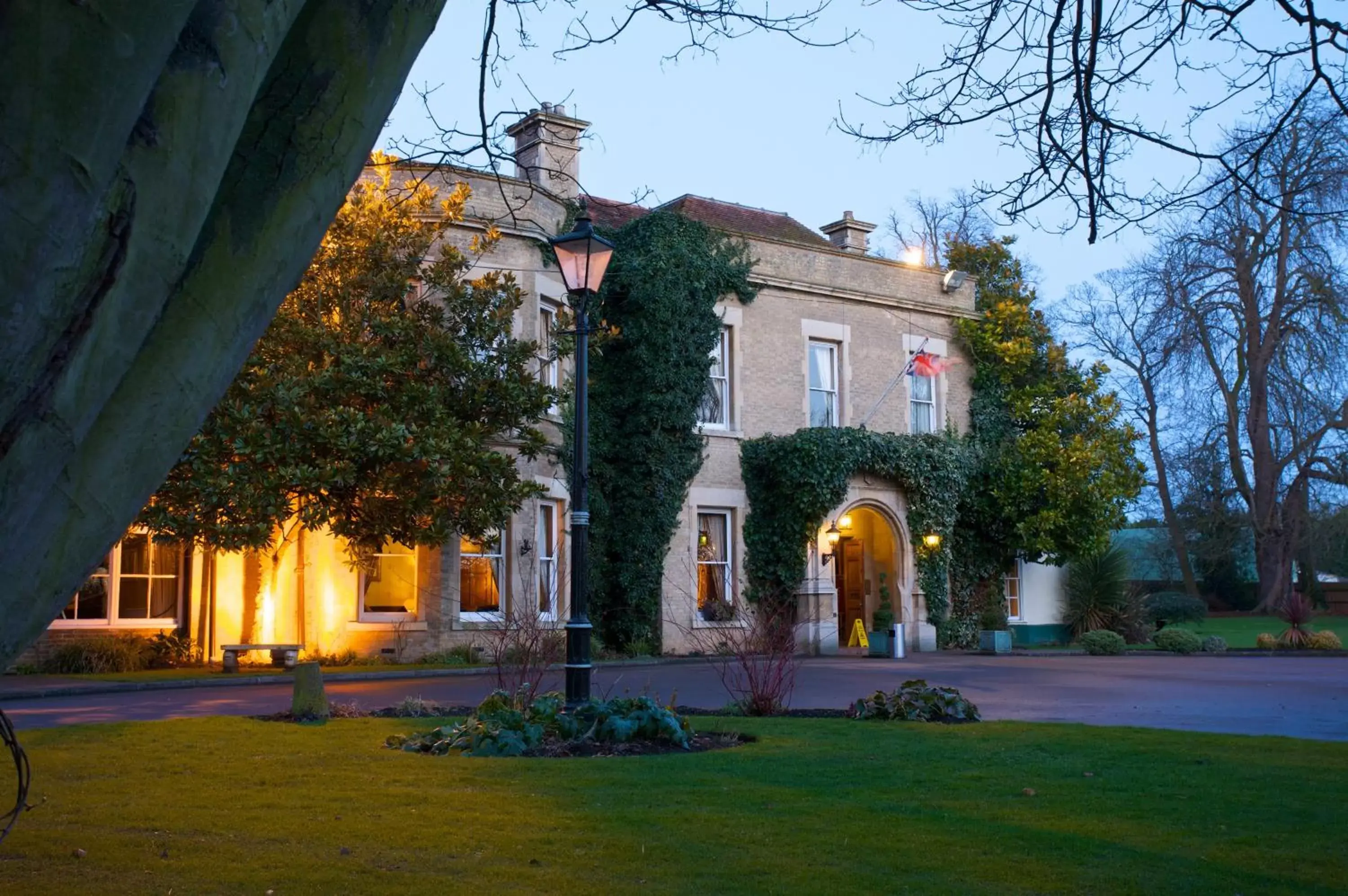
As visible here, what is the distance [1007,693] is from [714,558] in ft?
34.8

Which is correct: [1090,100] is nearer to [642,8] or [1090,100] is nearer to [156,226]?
[642,8]

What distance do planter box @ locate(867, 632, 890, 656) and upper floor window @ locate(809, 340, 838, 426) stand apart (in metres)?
4.56

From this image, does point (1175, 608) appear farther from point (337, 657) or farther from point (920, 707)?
point (920, 707)

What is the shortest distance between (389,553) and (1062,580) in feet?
60.1

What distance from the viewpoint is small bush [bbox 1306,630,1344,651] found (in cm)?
2712

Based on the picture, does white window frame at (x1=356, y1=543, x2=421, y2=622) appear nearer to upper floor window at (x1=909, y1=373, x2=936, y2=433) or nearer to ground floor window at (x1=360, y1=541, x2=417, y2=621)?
ground floor window at (x1=360, y1=541, x2=417, y2=621)

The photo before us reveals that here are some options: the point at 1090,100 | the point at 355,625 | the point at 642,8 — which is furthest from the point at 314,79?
the point at 355,625

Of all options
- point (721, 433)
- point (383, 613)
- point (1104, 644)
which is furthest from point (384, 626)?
point (1104, 644)

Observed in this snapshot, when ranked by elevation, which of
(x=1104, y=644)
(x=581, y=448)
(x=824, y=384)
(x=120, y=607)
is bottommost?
(x=1104, y=644)

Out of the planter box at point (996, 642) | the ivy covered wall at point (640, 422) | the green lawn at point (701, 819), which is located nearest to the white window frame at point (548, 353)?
the ivy covered wall at point (640, 422)

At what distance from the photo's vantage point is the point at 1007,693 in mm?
15633

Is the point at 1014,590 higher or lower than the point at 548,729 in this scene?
higher

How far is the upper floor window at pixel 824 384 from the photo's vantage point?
1084 inches

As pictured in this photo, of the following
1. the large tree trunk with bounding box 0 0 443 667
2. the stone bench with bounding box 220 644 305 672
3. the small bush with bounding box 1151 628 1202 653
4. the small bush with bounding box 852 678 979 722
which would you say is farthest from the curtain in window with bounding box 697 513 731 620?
the large tree trunk with bounding box 0 0 443 667
